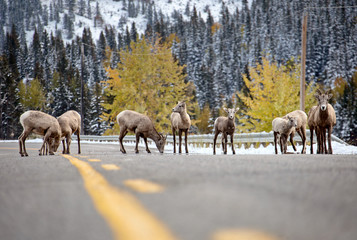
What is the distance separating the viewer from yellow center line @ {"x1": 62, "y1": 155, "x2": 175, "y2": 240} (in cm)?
150

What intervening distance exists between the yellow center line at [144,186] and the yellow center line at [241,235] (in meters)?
1.04

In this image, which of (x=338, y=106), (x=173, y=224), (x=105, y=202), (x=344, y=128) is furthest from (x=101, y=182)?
(x=338, y=106)

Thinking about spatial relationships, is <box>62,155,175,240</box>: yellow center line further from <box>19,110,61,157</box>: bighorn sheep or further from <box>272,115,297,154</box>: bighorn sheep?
<box>272,115,297,154</box>: bighorn sheep

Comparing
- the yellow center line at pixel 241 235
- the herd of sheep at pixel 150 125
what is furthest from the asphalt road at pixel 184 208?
the herd of sheep at pixel 150 125

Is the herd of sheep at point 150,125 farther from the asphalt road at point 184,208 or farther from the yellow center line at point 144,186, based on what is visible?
the yellow center line at point 144,186

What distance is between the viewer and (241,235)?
144 centimetres

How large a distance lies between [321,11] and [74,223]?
14132 cm

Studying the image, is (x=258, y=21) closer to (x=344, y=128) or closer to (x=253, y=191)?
(x=344, y=128)

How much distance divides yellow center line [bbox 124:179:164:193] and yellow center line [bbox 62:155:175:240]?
15 cm

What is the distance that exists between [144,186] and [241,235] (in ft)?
4.46

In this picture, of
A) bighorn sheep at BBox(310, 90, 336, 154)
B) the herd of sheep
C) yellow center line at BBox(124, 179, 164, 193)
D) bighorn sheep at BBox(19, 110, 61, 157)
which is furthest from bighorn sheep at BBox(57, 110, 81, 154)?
yellow center line at BBox(124, 179, 164, 193)

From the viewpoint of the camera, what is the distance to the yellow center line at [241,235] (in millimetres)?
1414

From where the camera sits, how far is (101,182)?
3.02m

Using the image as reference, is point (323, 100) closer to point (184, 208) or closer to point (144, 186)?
point (144, 186)
